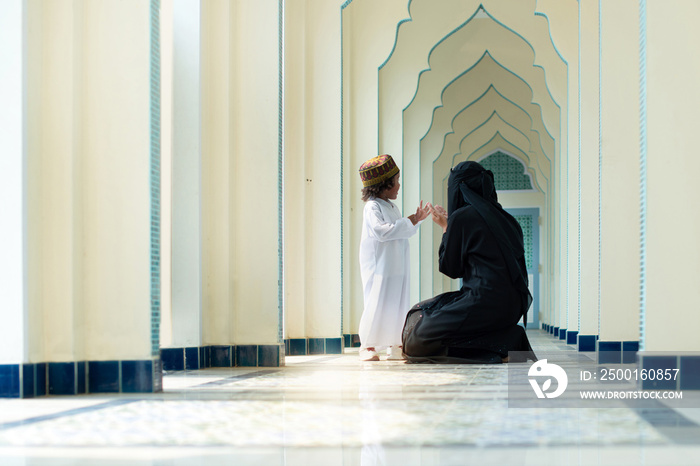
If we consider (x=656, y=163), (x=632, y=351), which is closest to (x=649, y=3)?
(x=656, y=163)

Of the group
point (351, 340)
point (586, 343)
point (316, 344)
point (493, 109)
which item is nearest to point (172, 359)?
point (316, 344)

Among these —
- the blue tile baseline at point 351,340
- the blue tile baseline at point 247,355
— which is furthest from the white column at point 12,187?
the blue tile baseline at point 351,340

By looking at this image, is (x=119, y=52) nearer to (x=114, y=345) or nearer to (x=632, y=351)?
(x=114, y=345)

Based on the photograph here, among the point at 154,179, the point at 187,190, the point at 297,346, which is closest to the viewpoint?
the point at 154,179

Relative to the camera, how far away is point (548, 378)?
2979mm

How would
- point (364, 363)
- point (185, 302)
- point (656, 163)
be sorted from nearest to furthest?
1. point (656, 163)
2. point (185, 302)
3. point (364, 363)

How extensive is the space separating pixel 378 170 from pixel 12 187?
84.8 inches

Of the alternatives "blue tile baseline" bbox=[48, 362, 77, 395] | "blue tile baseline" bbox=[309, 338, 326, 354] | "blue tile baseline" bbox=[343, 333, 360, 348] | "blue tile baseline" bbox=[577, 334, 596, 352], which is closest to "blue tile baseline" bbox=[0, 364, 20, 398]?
"blue tile baseline" bbox=[48, 362, 77, 395]

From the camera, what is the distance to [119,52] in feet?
9.13

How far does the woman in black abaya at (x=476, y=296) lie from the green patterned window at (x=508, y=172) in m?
8.81

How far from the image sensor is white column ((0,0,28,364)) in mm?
2551

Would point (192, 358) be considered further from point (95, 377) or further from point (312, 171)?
point (312, 171)

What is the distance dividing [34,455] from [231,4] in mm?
3069

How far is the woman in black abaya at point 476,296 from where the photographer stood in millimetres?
3938
